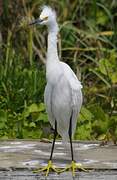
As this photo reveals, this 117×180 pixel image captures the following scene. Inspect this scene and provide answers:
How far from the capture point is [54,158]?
11.9 ft

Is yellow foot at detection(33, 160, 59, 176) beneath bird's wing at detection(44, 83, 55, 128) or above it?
beneath

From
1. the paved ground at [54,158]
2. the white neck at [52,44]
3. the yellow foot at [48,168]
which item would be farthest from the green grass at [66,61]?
the white neck at [52,44]

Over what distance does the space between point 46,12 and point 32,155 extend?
876 mm

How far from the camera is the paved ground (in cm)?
334

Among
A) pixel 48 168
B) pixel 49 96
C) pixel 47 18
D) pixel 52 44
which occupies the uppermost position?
pixel 47 18

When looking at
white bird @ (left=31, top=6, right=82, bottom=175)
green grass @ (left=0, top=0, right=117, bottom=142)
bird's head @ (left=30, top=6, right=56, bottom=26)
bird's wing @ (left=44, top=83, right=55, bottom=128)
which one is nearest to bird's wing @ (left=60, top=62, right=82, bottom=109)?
white bird @ (left=31, top=6, right=82, bottom=175)

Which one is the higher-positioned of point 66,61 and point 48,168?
point 66,61

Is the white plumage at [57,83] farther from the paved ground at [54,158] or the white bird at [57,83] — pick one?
the paved ground at [54,158]

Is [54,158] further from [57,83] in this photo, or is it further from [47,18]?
[47,18]

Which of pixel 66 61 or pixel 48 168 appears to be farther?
pixel 66 61

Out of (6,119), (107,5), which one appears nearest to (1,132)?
(6,119)

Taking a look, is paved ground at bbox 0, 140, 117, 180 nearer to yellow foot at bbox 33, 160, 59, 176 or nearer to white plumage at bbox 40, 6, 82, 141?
yellow foot at bbox 33, 160, 59, 176

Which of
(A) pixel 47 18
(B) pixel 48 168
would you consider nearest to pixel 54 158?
(B) pixel 48 168

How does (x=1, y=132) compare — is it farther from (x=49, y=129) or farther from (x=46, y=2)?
(x=46, y=2)
